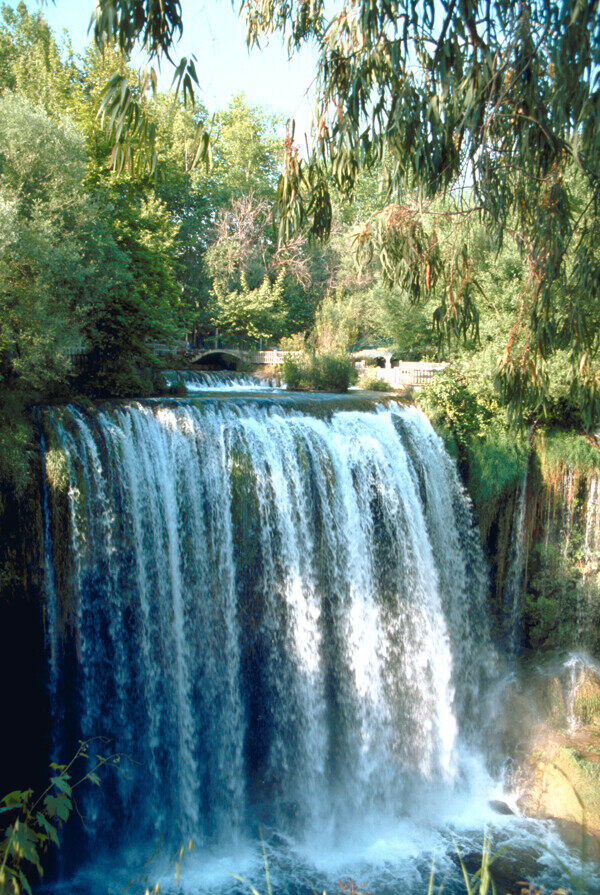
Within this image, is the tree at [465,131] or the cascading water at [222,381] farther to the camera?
the cascading water at [222,381]

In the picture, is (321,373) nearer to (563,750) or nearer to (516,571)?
(516,571)

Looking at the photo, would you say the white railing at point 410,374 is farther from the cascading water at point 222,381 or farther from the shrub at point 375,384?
the cascading water at point 222,381

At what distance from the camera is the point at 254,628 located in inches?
352

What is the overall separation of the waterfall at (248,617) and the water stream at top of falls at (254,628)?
0.02 m

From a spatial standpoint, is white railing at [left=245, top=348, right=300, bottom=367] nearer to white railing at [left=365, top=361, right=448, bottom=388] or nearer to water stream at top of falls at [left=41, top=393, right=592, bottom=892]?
white railing at [left=365, top=361, right=448, bottom=388]

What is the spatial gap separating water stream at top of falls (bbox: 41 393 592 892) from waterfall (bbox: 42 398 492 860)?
2 centimetres

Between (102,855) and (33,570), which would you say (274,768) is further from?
(33,570)

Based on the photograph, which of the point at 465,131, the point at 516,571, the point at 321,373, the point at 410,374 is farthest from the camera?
the point at 321,373

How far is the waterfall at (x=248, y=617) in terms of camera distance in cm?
782

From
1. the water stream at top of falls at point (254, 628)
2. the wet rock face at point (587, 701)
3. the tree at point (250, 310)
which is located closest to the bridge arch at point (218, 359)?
the tree at point (250, 310)

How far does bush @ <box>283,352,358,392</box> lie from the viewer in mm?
14969

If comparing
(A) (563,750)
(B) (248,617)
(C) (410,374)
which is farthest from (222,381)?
(A) (563,750)

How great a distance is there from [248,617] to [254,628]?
17 centimetres

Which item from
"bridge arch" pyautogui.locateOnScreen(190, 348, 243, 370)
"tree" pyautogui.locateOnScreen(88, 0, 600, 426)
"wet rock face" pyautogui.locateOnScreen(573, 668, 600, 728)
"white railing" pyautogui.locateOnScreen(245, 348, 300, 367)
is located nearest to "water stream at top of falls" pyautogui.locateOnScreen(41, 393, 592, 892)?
"wet rock face" pyautogui.locateOnScreen(573, 668, 600, 728)
